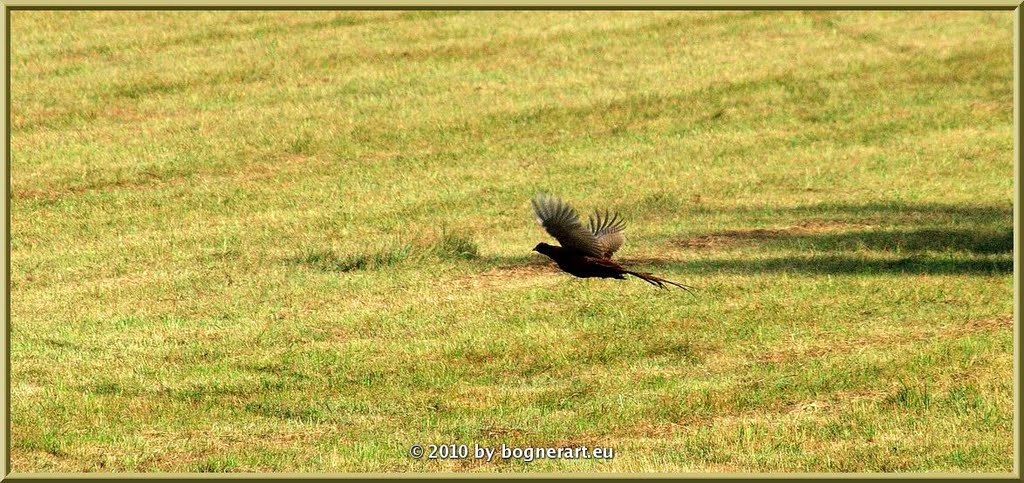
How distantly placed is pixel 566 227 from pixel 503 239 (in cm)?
786

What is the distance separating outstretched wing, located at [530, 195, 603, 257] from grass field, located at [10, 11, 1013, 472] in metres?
1.59

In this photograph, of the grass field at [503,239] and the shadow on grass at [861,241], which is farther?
the shadow on grass at [861,241]

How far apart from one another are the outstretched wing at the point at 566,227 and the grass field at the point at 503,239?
1.59m

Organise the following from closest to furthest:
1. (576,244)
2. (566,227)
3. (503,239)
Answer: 1. (566,227)
2. (576,244)
3. (503,239)

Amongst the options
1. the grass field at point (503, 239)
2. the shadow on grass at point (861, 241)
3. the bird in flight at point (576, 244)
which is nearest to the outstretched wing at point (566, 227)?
the bird in flight at point (576, 244)

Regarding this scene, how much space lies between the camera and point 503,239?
20984mm

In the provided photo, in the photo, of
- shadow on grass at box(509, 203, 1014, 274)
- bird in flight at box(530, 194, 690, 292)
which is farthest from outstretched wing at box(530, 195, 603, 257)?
shadow on grass at box(509, 203, 1014, 274)

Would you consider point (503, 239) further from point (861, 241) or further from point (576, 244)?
point (576, 244)

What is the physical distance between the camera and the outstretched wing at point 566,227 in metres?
13.0

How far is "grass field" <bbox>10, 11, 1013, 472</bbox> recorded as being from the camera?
13.1 metres

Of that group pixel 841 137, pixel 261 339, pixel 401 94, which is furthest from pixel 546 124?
pixel 261 339

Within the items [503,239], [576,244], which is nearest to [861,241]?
[503,239]

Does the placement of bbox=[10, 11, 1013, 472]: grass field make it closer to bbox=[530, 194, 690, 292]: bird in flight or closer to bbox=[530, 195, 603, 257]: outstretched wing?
bbox=[530, 194, 690, 292]: bird in flight

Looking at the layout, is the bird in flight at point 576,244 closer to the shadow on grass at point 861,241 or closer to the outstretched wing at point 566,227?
the outstretched wing at point 566,227
